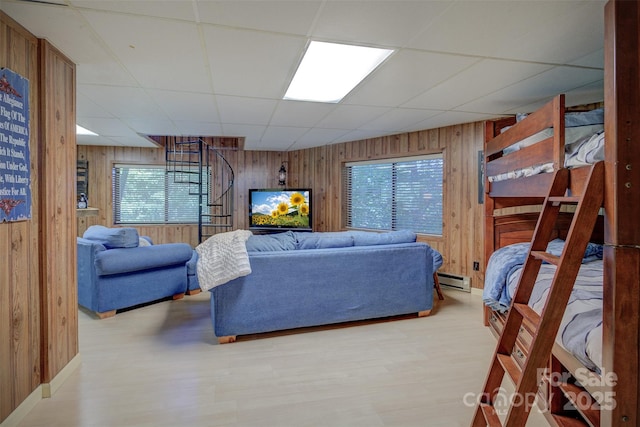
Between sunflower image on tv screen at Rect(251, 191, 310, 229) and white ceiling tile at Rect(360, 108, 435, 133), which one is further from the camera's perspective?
sunflower image on tv screen at Rect(251, 191, 310, 229)

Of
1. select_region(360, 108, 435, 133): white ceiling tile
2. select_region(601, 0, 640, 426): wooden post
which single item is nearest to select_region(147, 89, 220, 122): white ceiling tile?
select_region(360, 108, 435, 133): white ceiling tile

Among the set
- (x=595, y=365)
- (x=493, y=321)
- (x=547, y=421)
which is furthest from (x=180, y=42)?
(x=493, y=321)

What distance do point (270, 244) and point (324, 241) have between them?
1.65 feet

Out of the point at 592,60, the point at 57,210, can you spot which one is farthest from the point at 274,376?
the point at 592,60

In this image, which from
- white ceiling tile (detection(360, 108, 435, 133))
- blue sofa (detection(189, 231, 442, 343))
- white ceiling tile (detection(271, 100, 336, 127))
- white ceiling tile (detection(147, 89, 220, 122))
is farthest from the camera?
white ceiling tile (detection(360, 108, 435, 133))

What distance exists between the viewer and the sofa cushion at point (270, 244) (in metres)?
2.76

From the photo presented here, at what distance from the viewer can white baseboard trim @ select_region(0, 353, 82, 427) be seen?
1.62 meters

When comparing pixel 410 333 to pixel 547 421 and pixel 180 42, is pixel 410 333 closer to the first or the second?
pixel 547 421

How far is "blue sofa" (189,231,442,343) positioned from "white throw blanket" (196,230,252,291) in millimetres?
96

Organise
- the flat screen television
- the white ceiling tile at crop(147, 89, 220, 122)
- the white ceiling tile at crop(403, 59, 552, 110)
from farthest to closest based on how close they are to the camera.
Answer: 1. the flat screen television
2. the white ceiling tile at crop(147, 89, 220, 122)
3. the white ceiling tile at crop(403, 59, 552, 110)

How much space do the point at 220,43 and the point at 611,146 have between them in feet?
6.58

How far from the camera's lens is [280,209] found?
589 cm

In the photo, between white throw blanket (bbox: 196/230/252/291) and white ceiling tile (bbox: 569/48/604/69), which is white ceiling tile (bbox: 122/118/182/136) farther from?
white ceiling tile (bbox: 569/48/604/69)

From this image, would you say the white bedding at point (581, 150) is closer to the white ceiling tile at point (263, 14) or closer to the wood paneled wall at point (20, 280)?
the white ceiling tile at point (263, 14)
